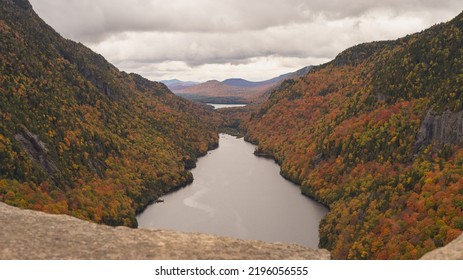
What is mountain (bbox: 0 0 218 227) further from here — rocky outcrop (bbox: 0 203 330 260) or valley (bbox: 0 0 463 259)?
rocky outcrop (bbox: 0 203 330 260)

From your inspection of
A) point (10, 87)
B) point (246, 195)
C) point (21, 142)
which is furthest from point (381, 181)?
point (10, 87)

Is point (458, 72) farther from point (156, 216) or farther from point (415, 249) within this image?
point (156, 216)

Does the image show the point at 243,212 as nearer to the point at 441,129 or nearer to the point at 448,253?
the point at 441,129

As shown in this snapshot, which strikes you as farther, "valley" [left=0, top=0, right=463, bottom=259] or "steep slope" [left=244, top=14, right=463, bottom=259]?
"valley" [left=0, top=0, right=463, bottom=259]

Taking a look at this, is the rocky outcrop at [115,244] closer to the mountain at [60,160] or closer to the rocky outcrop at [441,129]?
the mountain at [60,160]

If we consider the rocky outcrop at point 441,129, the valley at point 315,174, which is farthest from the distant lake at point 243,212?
the rocky outcrop at point 441,129

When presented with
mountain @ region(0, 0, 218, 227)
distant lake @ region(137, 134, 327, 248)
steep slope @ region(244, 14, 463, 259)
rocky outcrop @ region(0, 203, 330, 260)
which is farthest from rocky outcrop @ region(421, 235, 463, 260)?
mountain @ region(0, 0, 218, 227)
